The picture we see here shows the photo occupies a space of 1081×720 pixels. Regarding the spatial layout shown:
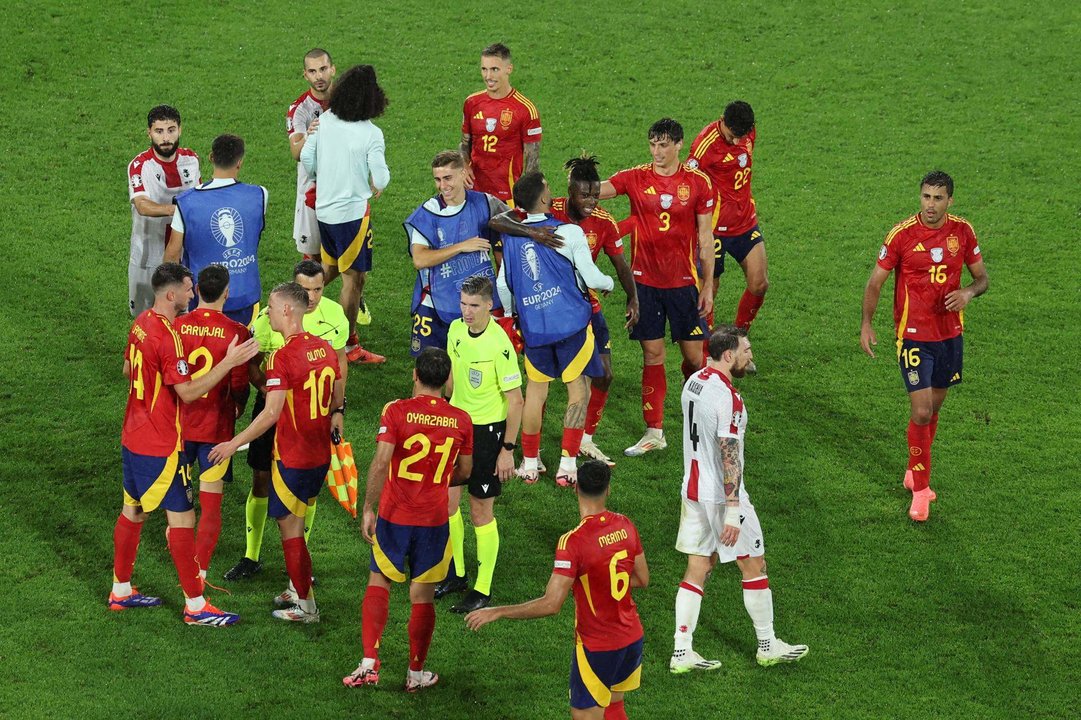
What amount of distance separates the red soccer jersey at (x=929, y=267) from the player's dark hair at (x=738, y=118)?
2.14m

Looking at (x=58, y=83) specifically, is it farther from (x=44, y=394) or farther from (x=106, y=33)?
(x=44, y=394)

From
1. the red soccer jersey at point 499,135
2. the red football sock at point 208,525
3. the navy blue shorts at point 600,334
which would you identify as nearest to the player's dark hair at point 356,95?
the red soccer jersey at point 499,135

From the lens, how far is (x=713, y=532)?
26.8 feet

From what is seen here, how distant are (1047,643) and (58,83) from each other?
44.9 ft

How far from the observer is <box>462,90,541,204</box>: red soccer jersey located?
12000 millimetres

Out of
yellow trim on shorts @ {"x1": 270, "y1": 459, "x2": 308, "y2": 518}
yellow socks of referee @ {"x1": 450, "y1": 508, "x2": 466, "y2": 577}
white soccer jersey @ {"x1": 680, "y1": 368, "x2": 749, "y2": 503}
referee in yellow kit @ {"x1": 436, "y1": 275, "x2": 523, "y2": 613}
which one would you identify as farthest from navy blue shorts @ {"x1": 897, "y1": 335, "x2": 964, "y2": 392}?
yellow trim on shorts @ {"x1": 270, "y1": 459, "x2": 308, "y2": 518}

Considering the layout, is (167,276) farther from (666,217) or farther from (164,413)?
(666,217)

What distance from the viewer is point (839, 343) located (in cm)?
1270

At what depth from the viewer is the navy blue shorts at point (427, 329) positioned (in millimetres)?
9945

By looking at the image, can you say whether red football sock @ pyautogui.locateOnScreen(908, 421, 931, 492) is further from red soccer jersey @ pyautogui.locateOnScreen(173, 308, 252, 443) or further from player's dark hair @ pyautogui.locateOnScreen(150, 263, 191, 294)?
player's dark hair @ pyautogui.locateOnScreen(150, 263, 191, 294)

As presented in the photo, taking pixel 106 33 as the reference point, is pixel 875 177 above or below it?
below

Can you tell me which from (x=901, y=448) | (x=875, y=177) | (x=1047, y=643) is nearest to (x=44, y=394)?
(x=901, y=448)

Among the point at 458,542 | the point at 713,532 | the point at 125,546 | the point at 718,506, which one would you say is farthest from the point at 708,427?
the point at 125,546

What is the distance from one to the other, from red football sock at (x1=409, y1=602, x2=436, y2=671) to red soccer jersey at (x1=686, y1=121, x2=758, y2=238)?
5383 millimetres
